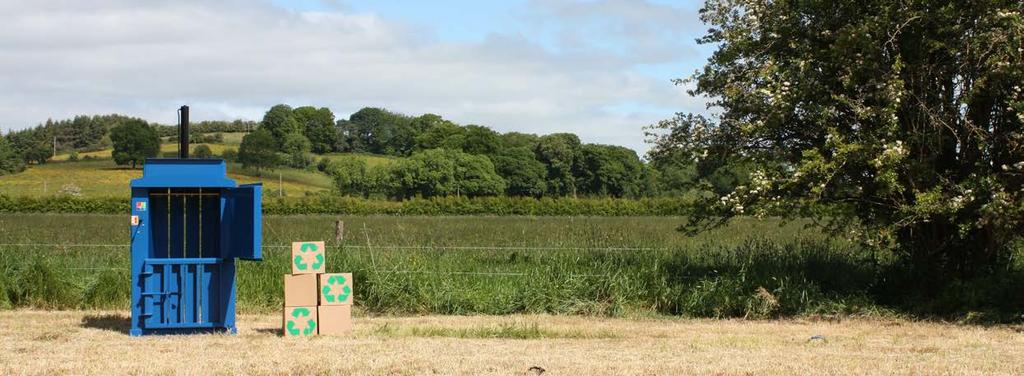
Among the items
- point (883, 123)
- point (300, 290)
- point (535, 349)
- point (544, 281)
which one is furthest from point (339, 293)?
point (883, 123)

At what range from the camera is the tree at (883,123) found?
13445mm

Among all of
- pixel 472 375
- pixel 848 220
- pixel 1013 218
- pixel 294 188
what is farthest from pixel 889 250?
pixel 294 188

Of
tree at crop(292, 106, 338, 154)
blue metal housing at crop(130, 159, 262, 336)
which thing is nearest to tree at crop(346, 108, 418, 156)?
tree at crop(292, 106, 338, 154)

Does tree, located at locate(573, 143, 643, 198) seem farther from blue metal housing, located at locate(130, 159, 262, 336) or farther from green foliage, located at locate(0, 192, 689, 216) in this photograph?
blue metal housing, located at locate(130, 159, 262, 336)

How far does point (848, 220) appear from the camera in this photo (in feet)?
48.8

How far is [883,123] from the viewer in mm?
13867

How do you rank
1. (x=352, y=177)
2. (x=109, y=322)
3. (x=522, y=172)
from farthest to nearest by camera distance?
(x=522, y=172)
(x=352, y=177)
(x=109, y=322)

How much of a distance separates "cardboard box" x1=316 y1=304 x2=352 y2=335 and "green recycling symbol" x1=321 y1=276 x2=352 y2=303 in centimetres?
9

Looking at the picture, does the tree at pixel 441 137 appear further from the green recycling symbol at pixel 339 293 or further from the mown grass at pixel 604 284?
the green recycling symbol at pixel 339 293

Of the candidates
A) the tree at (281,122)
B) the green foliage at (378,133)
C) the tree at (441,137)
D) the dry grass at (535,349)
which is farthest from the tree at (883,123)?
the green foliage at (378,133)

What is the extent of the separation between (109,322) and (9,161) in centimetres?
7426

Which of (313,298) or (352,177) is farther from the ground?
(313,298)

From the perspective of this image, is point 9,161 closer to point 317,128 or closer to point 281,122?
point 281,122

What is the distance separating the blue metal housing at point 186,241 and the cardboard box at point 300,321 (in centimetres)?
75
